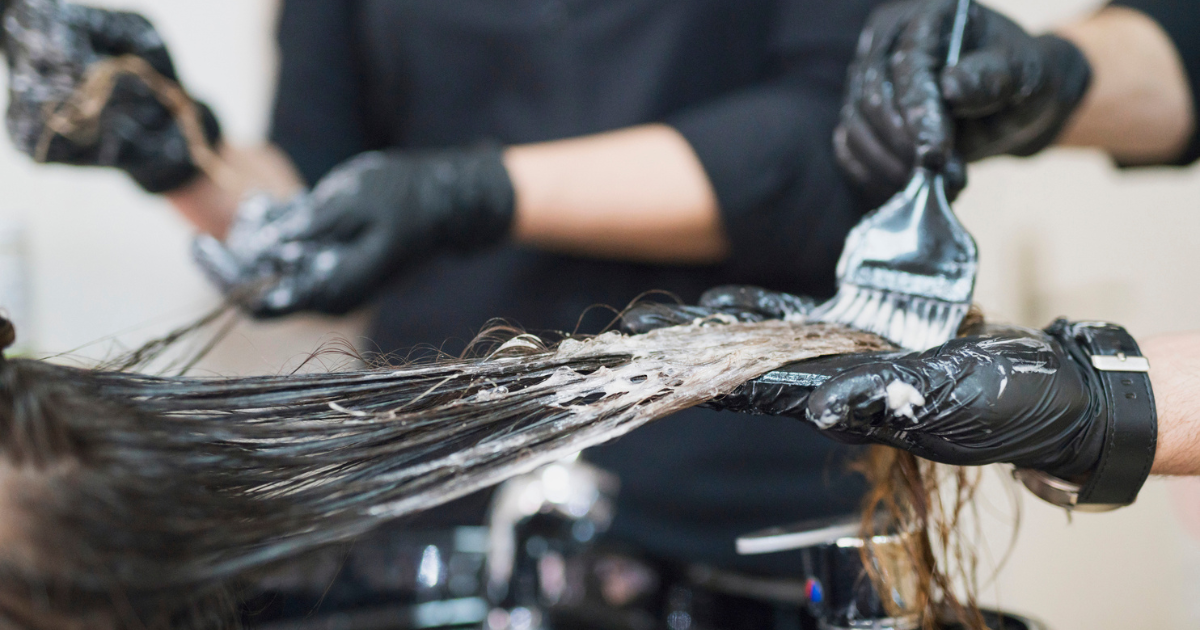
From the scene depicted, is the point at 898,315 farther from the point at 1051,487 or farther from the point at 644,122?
the point at 644,122

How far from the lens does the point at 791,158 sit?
82cm

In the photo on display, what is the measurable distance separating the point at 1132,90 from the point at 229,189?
122 cm

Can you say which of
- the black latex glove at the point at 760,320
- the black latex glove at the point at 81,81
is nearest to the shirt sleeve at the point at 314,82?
the black latex glove at the point at 81,81

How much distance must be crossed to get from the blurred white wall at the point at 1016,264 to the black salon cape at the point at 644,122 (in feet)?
0.92

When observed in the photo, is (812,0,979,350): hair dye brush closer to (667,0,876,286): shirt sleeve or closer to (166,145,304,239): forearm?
(667,0,876,286): shirt sleeve

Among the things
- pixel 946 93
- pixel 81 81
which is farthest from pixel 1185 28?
pixel 81 81

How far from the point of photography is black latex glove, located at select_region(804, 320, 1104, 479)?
422 mm

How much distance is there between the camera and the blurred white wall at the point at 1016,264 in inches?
47.4

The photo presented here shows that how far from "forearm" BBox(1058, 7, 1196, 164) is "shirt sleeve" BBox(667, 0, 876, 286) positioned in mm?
259

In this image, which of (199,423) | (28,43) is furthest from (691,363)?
(28,43)

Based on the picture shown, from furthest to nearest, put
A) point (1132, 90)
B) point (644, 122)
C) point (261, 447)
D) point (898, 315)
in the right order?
point (644, 122) < point (1132, 90) < point (898, 315) < point (261, 447)

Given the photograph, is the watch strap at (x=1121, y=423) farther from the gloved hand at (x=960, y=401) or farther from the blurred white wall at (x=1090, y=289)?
the blurred white wall at (x=1090, y=289)

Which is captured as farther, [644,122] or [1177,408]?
[644,122]

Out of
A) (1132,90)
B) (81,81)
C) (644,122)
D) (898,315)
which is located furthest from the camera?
(644,122)
